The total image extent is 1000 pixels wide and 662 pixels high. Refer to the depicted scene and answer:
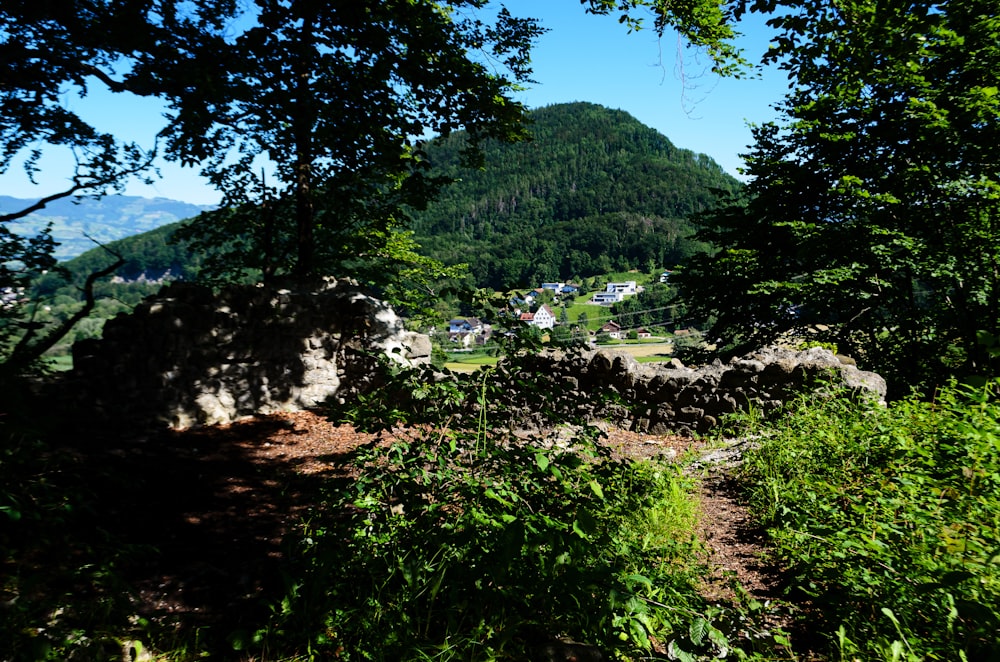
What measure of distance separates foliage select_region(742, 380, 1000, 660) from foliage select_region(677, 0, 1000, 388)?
433 centimetres

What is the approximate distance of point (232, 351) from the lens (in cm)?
701

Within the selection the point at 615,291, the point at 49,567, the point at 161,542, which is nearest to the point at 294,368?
the point at 161,542

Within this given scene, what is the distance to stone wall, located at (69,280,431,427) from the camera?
20.4 ft

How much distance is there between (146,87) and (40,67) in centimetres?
94

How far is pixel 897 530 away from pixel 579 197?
11169 centimetres

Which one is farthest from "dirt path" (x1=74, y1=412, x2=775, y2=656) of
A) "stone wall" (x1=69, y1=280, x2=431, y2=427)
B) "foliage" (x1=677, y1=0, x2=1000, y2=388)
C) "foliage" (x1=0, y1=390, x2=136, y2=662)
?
"foliage" (x1=677, y1=0, x2=1000, y2=388)

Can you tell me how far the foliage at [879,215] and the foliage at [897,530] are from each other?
14.2 ft

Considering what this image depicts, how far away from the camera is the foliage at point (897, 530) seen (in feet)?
7.63

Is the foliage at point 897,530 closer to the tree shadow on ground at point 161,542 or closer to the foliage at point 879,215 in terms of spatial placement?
the tree shadow on ground at point 161,542

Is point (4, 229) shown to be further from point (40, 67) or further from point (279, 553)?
point (279, 553)

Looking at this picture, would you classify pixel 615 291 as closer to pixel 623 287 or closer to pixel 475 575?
pixel 623 287

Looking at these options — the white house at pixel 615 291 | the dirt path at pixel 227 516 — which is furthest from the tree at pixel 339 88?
the white house at pixel 615 291

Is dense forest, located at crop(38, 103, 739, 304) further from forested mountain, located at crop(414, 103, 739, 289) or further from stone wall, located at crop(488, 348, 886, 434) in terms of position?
stone wall, located at crop(488, 348, 886, 434)

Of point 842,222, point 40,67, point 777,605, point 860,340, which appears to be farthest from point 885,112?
point 40,67
